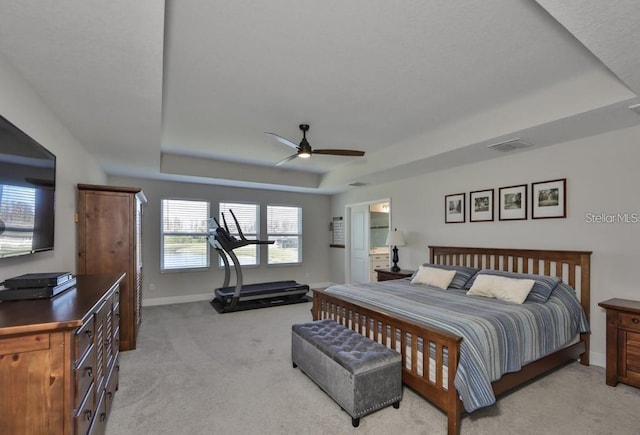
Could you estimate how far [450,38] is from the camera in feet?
7.12

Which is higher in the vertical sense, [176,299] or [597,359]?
[597,359]

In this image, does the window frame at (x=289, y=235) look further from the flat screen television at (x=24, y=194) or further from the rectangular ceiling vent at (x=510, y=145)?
the flat screen television at (x=24, y=194)

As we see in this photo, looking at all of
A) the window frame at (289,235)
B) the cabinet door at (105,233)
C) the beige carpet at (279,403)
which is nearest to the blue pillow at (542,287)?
the beige carpet at (279,403)

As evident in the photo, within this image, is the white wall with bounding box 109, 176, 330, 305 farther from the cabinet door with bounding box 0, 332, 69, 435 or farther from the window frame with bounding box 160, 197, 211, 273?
A: the cabinet door with bounding box 0, 332, 69, 435

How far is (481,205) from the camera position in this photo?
4.53 meters

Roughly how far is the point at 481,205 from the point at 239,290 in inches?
162

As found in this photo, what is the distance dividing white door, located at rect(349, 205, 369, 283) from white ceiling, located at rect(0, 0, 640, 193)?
8.97 feet

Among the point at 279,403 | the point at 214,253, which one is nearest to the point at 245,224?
the point at 214,253

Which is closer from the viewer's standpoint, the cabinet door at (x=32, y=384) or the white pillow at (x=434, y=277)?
the cabinet door at (x=32, y=384)

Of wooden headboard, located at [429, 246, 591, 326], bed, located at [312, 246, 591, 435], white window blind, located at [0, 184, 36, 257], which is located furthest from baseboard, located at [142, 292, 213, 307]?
wooden headboard, located at [429, 246, 591, 326]

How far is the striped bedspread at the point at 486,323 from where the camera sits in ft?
7.31

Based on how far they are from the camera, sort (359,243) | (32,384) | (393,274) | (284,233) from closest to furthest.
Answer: (32,384)
(393,274)
(359,243)
(284,233)

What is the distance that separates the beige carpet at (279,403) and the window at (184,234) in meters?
2.71

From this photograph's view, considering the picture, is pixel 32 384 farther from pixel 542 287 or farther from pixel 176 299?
pixel 176 299
